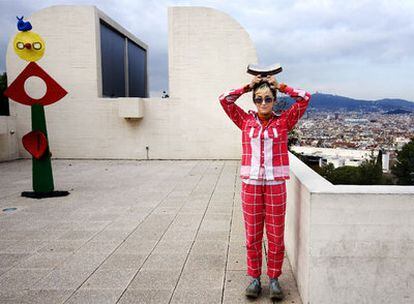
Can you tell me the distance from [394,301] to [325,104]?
163 m

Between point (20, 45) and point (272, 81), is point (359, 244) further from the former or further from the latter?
point (20, 45)

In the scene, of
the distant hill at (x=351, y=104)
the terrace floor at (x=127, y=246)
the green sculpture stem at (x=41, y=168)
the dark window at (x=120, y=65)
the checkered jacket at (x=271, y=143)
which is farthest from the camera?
the distant hill at (x=351, y=104)

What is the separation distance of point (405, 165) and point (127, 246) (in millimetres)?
38365

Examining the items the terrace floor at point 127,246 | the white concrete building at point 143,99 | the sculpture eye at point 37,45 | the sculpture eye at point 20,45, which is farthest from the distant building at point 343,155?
the sculpture eye at point 20,45

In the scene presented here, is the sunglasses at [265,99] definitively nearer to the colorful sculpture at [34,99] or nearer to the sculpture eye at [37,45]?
the colorful sculpture at [34,99]

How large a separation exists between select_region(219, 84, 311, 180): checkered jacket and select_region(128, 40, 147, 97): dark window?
47.6 ft

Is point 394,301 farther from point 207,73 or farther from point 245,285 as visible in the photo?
point 207,73

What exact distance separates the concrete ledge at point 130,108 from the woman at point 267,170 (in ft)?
30.3

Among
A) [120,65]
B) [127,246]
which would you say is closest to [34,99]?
[127,246]

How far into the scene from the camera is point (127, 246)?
4016 millimetres

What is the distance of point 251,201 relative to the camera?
9.05 ft

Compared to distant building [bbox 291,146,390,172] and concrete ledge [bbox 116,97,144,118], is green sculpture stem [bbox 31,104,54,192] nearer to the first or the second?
concrete ledge [bbox 116,97,144,118]

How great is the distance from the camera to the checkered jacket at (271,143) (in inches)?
106

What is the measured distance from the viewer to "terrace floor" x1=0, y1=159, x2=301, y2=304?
2.96m
